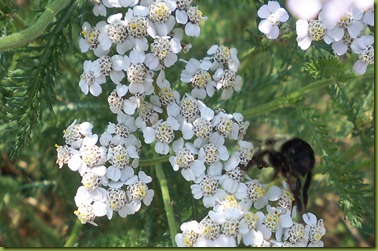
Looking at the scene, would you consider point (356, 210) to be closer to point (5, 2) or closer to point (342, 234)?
point (5, 2)

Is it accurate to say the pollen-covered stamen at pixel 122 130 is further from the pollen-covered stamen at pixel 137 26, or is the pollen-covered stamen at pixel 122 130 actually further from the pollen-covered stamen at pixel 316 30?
the pollen-covered stamen at pixel 316 30

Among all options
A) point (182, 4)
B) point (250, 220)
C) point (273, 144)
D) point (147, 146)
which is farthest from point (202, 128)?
point (147, 146)

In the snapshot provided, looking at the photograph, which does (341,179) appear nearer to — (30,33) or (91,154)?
(91,154)

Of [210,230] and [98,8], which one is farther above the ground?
[98,8]

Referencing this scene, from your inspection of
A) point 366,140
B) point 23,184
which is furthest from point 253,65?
point 23,184

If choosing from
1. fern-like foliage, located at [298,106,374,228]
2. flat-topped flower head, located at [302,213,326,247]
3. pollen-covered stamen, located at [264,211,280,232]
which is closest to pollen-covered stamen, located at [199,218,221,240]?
pollen-covered stamen, located at [264,211,280,232]

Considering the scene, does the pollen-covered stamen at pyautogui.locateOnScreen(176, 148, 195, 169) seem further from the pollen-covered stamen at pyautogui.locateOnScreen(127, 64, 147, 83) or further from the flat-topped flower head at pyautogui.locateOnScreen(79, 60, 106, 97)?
the flat-topped flower head at pyautogui.locateOnScreen(79, 60, 106, 97)
